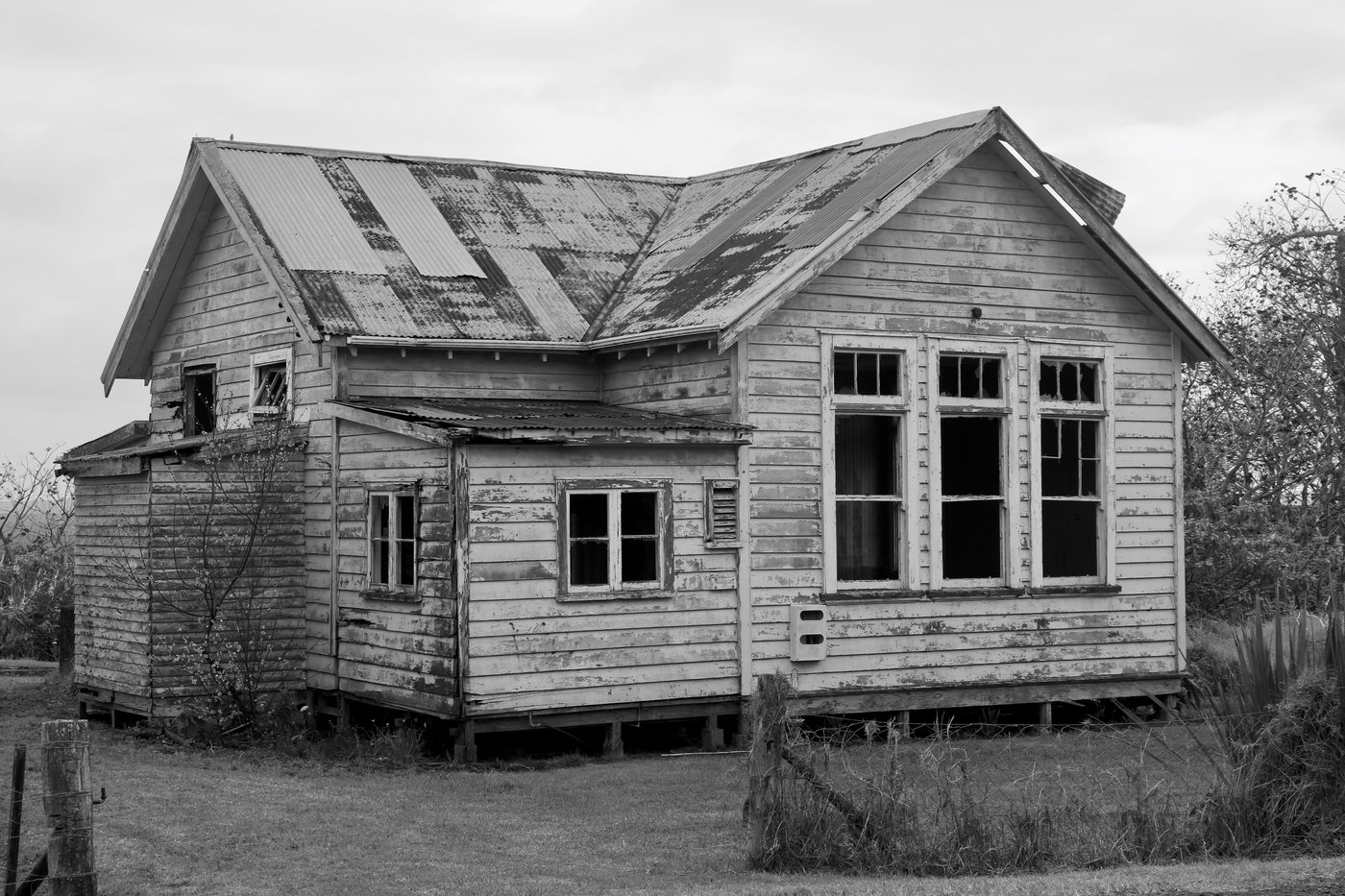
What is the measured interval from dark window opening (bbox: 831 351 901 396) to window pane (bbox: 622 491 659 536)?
2432 mm

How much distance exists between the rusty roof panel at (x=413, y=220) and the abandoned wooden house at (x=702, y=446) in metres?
0.05

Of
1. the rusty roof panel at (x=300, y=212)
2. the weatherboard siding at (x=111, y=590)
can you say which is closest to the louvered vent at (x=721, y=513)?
the rusty roof panel at (x=300, y=212)

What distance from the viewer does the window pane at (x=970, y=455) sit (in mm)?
18859

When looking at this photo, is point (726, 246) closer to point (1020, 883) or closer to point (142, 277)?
point (142, 277)

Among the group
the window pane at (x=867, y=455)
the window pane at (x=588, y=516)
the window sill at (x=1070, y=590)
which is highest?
the window pane at (x=867, y=455)

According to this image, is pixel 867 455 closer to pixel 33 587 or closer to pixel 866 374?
pixel 866 374

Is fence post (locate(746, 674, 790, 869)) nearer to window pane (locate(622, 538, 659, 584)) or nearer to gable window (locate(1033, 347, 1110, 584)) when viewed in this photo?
window pane (locate(622, 538, 659, 584))

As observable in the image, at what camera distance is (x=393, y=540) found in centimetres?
1741

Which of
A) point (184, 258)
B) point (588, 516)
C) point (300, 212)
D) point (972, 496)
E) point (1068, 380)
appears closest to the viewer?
point (588, 516)

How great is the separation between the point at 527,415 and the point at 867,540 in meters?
3.93

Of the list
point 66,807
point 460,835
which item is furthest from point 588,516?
point 66,807

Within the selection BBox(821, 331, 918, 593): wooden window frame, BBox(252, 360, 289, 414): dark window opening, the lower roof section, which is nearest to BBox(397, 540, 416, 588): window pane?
the lower roof section

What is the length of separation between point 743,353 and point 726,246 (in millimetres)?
2799

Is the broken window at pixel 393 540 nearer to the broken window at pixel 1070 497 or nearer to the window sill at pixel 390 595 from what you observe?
the window sill at pixel 390 595
